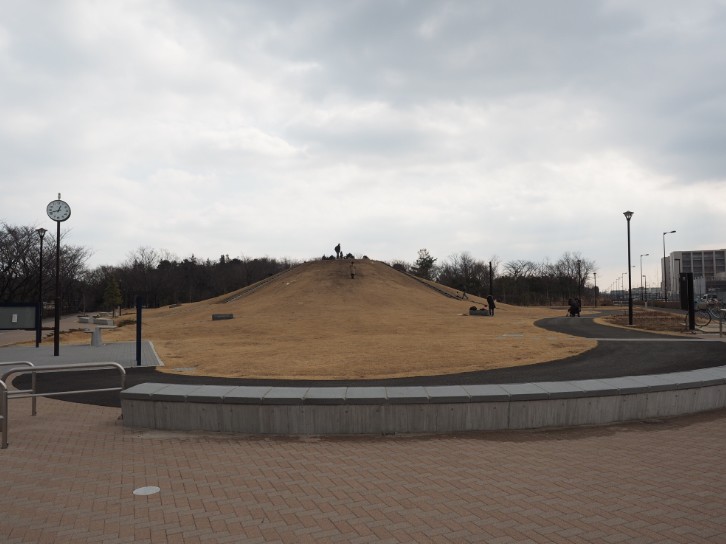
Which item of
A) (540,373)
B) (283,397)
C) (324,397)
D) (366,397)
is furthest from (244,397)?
(540,373)

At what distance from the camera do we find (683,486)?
4.53 metres

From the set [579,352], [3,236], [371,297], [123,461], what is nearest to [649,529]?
[123,461]

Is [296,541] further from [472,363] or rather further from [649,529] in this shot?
[472,363]

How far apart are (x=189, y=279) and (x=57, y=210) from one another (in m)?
81.3

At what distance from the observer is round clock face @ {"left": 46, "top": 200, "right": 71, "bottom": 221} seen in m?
17.6

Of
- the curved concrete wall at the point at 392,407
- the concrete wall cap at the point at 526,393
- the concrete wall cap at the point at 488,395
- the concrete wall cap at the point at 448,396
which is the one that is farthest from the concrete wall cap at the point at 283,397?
the concrete wall cap at the point at 526,393

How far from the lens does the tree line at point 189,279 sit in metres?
59.6

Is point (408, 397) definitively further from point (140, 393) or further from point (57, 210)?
point (57, 210)

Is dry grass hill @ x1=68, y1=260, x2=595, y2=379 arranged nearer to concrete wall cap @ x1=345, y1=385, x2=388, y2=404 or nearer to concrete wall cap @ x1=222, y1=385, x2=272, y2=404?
concrete wall cap @ x1=345, y1=385, x2=388, y2=404

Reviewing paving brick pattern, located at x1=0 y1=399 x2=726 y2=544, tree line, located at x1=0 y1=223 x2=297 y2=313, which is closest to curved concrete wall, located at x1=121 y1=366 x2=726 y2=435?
paving brick pattern, located at x1=0 y1=399 x2=726 y2=544

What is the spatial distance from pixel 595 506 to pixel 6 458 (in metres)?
5.98

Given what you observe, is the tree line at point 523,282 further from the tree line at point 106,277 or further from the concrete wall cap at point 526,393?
the concrete wall cap at point 526,393

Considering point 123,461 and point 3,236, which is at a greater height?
point 3,236

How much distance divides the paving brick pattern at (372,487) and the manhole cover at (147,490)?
0.08m
